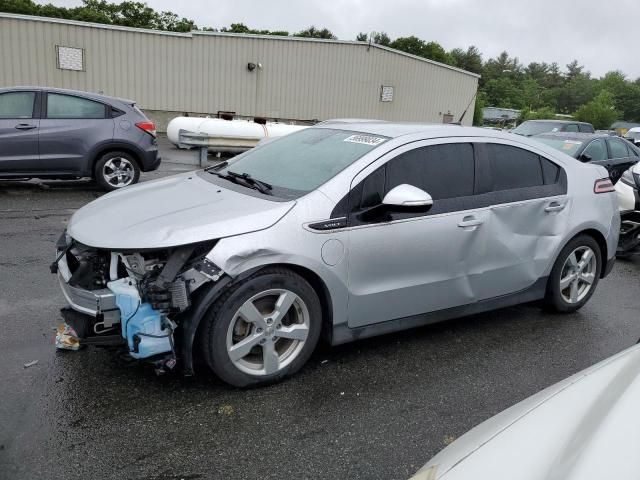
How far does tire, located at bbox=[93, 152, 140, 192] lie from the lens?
29.6 ft

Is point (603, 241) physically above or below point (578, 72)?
below

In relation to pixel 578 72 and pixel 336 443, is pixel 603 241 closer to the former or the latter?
pixel 336 443

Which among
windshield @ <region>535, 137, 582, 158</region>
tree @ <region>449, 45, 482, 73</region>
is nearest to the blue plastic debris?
windshield @ <region>535, 137, 582, 158</region>

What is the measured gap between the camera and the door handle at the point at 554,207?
434 cm

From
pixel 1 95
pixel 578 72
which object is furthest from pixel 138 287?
pixel 578 72

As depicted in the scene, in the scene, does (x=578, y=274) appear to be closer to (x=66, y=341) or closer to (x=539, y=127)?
(x=66, y=341)

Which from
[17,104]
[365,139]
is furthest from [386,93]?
[365,139]

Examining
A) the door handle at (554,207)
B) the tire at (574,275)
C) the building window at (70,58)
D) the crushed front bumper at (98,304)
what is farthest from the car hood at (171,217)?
the building window at (70,58)

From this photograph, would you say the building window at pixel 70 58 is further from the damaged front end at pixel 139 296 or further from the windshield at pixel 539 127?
the damaged front end at pixel 139 296

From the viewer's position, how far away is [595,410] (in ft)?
5.56

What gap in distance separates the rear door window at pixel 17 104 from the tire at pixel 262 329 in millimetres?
6972

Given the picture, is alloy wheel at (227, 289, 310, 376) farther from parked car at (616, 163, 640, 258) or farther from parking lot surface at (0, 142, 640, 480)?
parked car at (616, 163, 640, 258)

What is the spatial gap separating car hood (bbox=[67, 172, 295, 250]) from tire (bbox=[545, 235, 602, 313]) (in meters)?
2.57

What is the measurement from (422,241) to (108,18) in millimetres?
54511
